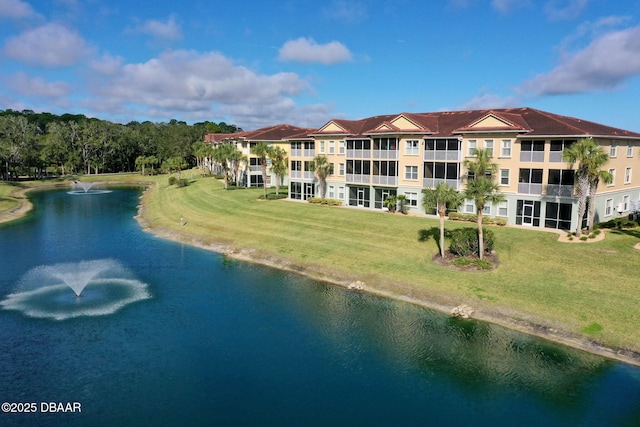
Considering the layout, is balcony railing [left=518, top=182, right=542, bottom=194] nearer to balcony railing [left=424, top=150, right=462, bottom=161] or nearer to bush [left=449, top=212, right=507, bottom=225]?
bush [left=449, top=212, right=507, bottom=225]

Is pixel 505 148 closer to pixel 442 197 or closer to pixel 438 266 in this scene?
pixel 442 197

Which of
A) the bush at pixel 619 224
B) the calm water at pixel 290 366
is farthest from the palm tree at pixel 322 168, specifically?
the bush at pixel 619 224

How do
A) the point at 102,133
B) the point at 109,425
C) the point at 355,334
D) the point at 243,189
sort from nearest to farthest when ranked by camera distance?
1. the point at 109,425
2. the point at 355,334
3. the point at 243,189
4. the point at 102,133

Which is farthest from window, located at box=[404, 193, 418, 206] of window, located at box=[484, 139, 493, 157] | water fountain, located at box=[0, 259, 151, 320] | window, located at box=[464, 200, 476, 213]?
water fountain, located at box=[0, 259, 151, 320]

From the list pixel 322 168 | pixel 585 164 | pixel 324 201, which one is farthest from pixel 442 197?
pixel 322 168

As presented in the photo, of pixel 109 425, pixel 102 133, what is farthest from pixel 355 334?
pixel 102 133

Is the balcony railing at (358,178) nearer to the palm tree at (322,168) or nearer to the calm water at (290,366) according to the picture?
the palm tree at (322,168)

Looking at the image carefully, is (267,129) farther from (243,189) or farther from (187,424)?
(187,424)
